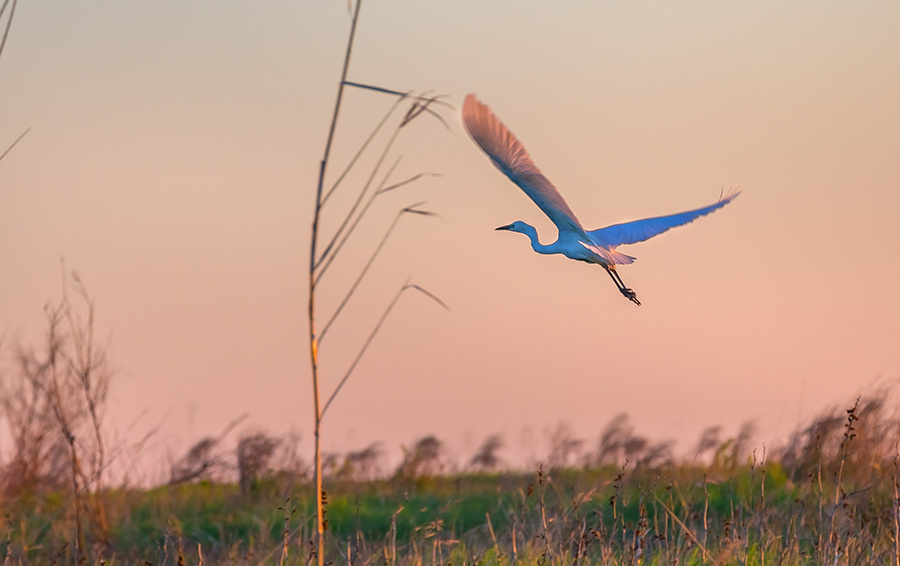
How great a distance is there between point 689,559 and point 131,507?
23.1 feet

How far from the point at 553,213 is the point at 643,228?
0.56 m

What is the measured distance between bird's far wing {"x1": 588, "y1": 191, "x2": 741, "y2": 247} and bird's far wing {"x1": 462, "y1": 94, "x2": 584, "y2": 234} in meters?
0.28

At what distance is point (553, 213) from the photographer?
5355 millimetres

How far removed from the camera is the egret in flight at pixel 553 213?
4922mm

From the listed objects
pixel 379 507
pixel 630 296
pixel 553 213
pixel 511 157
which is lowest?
pixel 379 507

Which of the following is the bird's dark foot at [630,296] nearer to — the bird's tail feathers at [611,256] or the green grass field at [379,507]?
the bird's tail feathers at [611,256]

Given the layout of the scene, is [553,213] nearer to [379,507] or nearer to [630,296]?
[630,296]

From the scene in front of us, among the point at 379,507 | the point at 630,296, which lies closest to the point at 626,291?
the point at 630,296

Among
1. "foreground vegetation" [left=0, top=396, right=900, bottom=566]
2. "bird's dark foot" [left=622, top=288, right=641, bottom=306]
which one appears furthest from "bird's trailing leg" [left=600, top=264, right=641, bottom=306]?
"foreground vegetation" [left=0, top=396, right=900, bottom=566]

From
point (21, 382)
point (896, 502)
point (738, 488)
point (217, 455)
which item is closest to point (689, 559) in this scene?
point (896, 502)

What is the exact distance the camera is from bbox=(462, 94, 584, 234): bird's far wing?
189 inches

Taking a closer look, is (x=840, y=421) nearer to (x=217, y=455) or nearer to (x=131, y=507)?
(x=217, y=455)

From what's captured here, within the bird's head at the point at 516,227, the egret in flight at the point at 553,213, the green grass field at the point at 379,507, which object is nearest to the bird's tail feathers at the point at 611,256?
the egret in flight at the point at 553,213

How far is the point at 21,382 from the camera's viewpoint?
10734 mm
